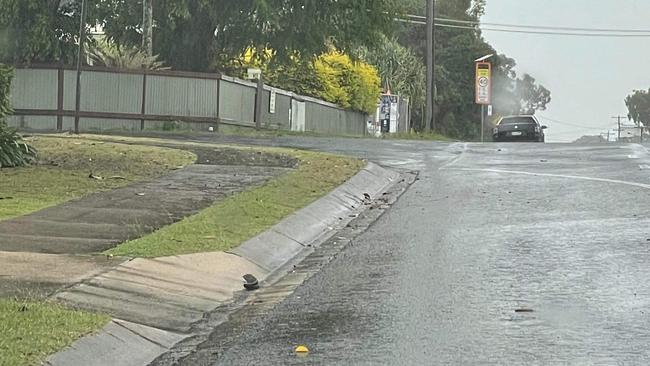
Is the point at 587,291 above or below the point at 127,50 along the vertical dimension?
below

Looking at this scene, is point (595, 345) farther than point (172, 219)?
No

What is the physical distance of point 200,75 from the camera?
3206cm

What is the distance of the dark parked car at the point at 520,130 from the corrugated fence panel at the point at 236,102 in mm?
12990

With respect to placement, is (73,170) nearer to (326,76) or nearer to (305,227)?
(305,227)

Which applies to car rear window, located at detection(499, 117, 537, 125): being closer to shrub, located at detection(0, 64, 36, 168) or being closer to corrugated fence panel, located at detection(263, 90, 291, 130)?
corrugated fence panel, located at detection(263, 90, 291, 130)

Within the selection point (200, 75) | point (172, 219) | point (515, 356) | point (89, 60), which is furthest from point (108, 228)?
point (89, 60)

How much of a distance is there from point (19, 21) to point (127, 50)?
3610 millimetres

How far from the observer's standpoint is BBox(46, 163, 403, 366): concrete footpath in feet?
24.3

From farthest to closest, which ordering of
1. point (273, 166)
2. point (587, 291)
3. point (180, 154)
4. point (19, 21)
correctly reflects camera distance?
1. point (19, 21)
2. point (180, 154)
3. point (273, 166)
4. point (587, 291)

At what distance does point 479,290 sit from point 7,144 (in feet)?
35.5

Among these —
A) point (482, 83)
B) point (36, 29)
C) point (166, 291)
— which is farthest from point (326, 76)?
point (166, 291)

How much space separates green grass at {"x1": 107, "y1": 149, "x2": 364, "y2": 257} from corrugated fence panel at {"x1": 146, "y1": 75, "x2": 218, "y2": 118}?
45.6ft

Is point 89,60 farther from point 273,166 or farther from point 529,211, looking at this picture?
point 529,211

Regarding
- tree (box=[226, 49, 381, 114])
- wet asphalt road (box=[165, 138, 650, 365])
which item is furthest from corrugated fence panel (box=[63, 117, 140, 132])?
wet asphalt road (box=[165, 138, 650, 365])
